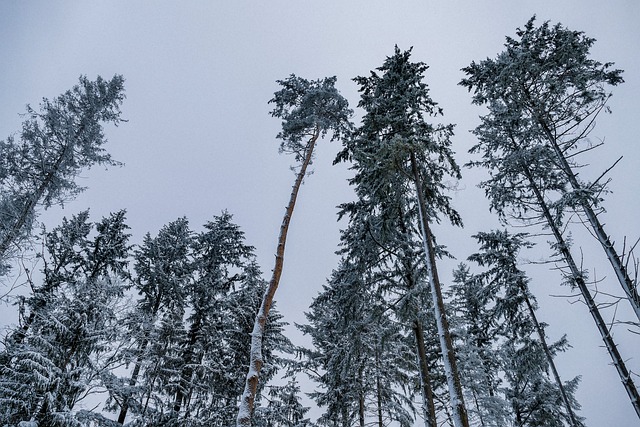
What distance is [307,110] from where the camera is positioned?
39.6 feet

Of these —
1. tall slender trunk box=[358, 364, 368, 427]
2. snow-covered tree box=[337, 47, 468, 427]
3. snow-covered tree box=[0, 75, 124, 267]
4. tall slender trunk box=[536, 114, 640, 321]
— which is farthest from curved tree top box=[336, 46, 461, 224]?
snow-covered tree box=[0, 75, 124, 267]

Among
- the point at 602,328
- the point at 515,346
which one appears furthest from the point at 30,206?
the point at 515,346

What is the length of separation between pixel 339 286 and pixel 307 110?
7.02 m

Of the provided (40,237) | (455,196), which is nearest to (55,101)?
(40,237)

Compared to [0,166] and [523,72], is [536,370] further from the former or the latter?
[0,166]

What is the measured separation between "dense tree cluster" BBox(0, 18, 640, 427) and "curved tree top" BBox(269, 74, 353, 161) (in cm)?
9

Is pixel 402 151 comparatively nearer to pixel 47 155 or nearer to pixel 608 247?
pixel 608 247

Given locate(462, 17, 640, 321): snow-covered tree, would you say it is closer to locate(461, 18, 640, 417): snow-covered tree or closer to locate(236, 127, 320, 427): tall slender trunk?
locate(461, 18, 640, 417): snow-covered tree

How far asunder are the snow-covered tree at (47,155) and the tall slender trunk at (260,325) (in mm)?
11117

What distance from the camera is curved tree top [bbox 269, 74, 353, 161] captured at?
1184cm

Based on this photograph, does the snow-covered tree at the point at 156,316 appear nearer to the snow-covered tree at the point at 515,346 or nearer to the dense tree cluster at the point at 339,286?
the dense tree cluster at the point at 339,286

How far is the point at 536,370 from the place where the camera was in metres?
14.1

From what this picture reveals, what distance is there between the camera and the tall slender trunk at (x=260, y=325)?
681 centimetres

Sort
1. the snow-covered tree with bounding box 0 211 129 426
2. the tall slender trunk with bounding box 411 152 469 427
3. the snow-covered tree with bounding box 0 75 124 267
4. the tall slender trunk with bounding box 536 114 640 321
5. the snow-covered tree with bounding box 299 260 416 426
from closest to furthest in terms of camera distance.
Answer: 1. the tall slender trunk with bounding box 536 114 640 321
2. the tall slender trunk with bounding box 411 152 469 427
3. the snow-covered tree with bounding box 0 211 129 426
4. the snow-covered tree with bounding box 299 260 416 426
5. the snow-covered tree with bounding box 0 75 124 267
